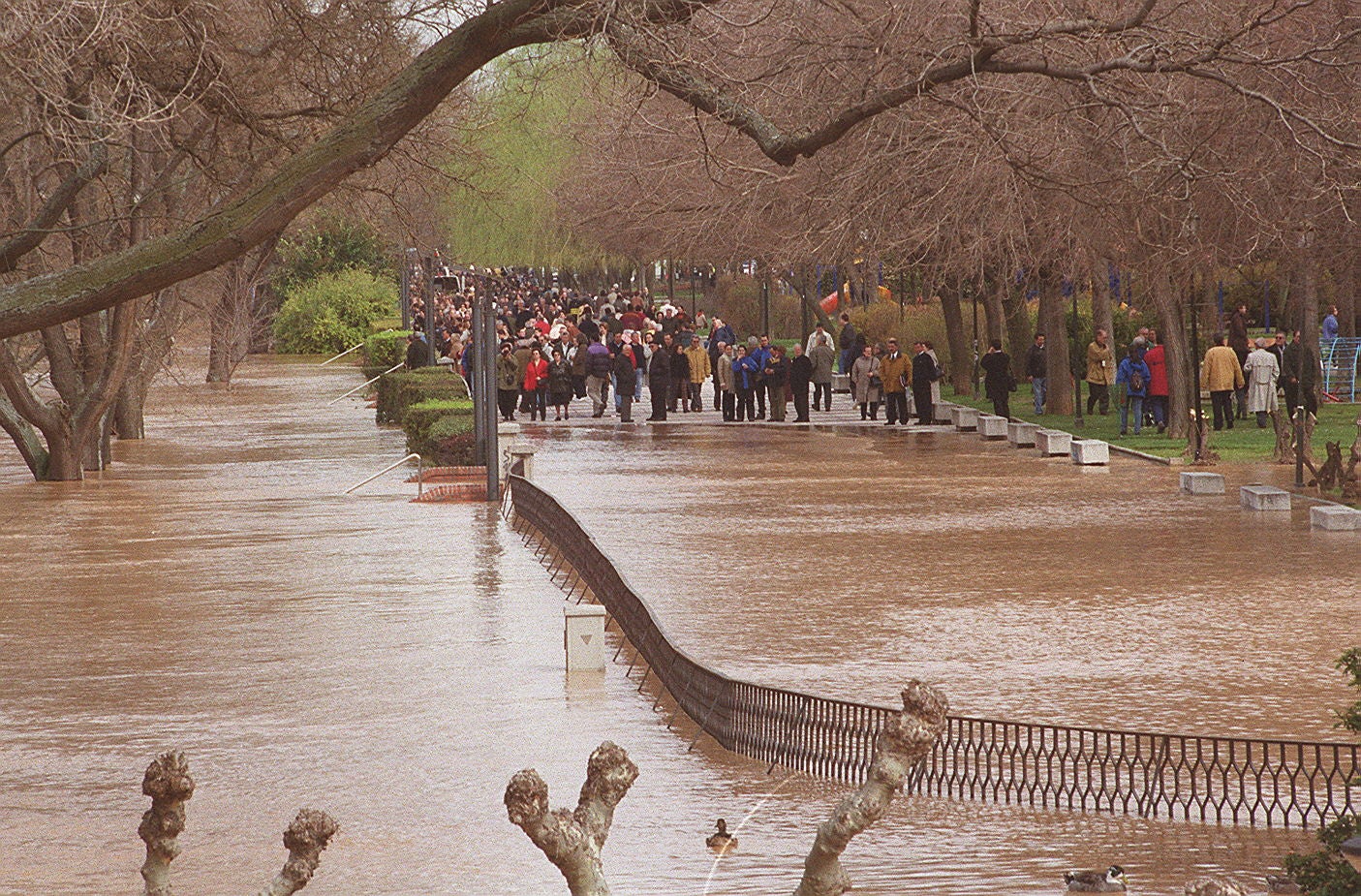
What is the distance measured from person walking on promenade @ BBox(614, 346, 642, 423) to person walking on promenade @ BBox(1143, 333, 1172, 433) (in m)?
10.9

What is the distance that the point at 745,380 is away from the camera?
128 feet

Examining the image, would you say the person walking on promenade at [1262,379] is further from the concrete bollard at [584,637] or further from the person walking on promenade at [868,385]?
the concrete bollard at [584,637]

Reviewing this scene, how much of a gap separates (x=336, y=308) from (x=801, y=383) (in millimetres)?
35940

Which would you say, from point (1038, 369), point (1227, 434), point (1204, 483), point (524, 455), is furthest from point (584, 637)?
point (1038, 369)

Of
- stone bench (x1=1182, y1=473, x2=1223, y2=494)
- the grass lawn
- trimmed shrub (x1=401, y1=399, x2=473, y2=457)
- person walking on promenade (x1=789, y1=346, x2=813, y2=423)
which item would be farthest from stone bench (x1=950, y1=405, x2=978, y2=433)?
stone bench (x1=1182, y1=473, x2=1223, y2=494)

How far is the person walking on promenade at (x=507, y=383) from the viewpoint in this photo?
39.3m

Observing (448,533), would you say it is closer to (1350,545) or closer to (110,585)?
(110,585)

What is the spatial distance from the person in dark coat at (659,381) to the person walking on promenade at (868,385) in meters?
3.67

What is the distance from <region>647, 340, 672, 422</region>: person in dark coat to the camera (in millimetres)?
39750

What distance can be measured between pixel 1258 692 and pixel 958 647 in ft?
7.40

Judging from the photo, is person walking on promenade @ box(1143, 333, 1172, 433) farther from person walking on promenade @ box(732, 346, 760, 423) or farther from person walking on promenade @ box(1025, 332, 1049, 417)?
person walking on promenade @ box(732, 346, 760, 423)

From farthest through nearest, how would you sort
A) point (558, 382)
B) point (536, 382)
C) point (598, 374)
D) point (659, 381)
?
point (598, 374)
point (558, 382)
point (536, 382)
point (659, 381)

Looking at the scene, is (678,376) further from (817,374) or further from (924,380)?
(924,380)

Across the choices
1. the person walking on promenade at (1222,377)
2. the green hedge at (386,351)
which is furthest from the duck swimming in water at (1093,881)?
the green hedge at (386,351)
